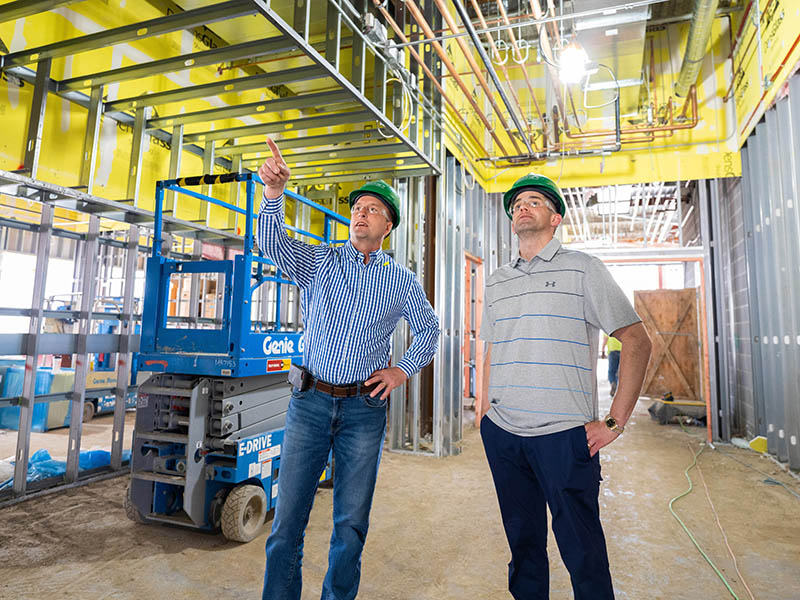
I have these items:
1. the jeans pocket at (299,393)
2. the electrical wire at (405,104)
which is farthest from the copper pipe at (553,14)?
the jeans pocket at (299,393)

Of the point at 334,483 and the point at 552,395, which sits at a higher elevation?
the point at 552,395

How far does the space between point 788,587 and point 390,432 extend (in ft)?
12.5

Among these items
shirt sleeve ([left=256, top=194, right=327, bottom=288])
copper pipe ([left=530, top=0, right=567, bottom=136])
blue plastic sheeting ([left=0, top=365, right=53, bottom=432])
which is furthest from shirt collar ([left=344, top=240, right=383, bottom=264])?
blue plastic sheeting ([left=0, top=365, right=53, bottom=432])

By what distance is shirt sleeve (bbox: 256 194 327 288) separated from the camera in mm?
1984

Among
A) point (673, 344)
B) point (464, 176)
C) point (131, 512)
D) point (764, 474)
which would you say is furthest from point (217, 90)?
point (673, 344)

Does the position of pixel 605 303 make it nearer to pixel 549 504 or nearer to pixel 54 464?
pixel 549 504

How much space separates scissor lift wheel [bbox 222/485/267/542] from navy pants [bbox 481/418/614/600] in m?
1.88

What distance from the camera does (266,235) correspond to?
2.00 meters

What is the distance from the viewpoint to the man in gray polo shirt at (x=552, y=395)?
1.71 metres

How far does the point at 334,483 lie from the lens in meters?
1.97

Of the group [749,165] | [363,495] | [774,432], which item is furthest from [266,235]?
[749,165]

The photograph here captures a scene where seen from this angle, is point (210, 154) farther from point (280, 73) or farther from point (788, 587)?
point (788, 587)

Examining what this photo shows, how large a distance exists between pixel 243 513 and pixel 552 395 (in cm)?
228

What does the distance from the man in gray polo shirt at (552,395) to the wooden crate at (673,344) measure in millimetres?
8551
